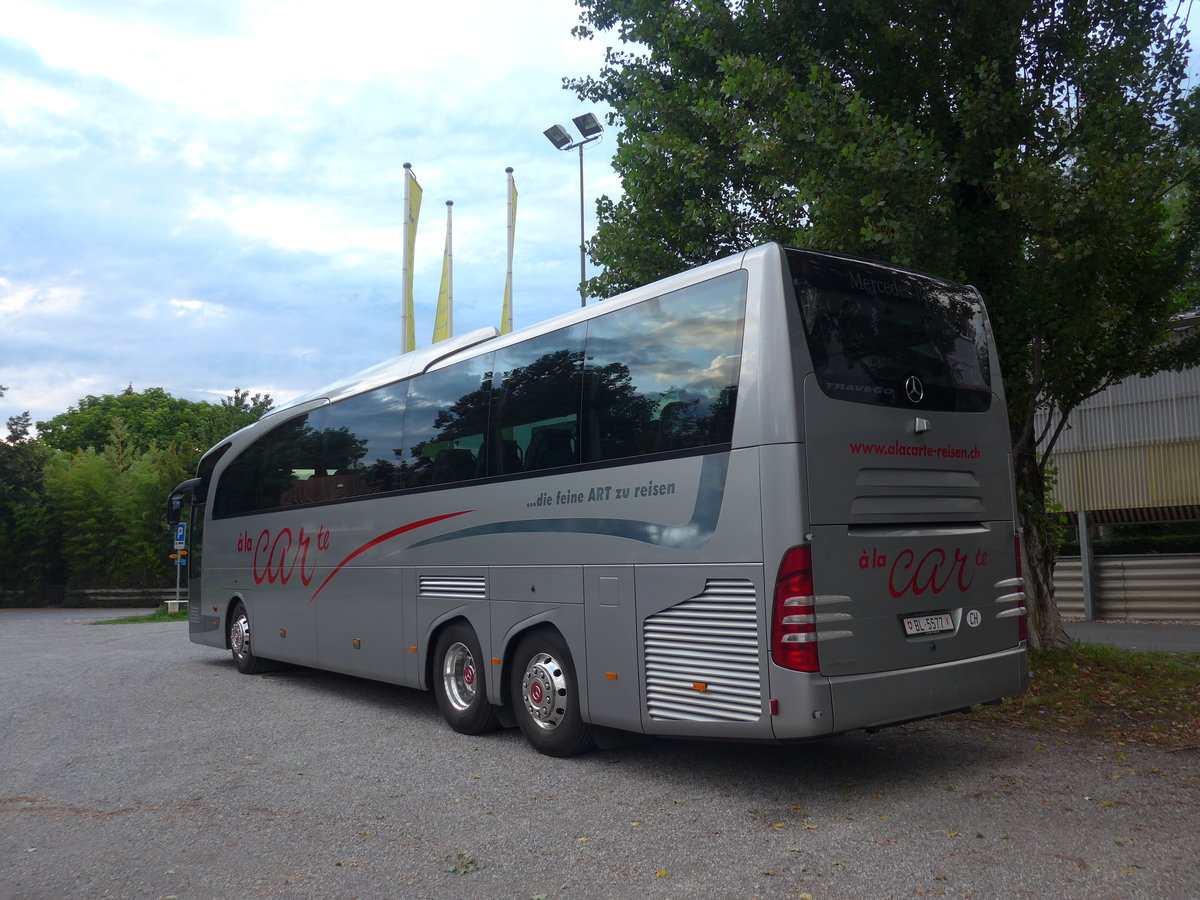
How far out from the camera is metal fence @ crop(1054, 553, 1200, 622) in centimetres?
1875

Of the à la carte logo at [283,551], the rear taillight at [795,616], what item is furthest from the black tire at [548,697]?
the à la carte logo at [283,551]

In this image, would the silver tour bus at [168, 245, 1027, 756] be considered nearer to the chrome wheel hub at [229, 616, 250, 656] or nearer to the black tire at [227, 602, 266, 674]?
the black tire at [227, 602, 266, 674]

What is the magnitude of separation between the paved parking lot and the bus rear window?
2.54 meters

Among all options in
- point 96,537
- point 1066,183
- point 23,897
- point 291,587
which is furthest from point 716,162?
point 96,537

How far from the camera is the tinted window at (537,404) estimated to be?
8.04 m

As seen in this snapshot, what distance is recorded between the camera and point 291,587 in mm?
12500

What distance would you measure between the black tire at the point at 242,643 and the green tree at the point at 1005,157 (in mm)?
7972

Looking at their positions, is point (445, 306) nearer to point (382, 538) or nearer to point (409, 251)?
point (409, 251)

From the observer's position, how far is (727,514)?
6492mm

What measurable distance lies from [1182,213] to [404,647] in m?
9.03

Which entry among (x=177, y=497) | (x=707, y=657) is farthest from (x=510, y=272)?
(x=707, y=657)

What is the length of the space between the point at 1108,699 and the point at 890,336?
4.79m

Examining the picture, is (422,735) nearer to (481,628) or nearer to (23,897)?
(481,628)

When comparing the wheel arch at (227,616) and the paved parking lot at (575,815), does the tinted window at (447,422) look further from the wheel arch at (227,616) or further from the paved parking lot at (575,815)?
the wheel arch at (227,616)
